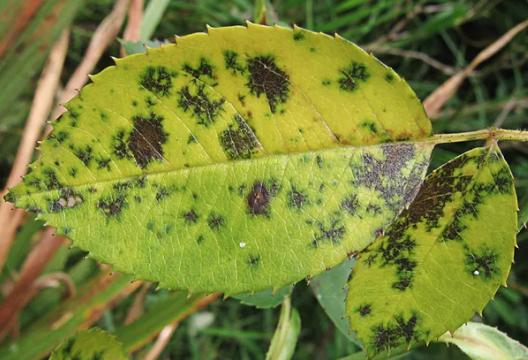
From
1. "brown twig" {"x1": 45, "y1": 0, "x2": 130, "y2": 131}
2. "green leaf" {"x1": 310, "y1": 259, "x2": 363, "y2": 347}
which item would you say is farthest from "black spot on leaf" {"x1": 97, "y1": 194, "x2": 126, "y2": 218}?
"brown twig" {"x1": 45, "y1": 0, "x2": 130, "y2": 131}

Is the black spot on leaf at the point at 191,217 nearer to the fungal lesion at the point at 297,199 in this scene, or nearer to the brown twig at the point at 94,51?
the fungal lesion at the point at 297,199

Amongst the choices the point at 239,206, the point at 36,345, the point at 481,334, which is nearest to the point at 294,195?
the point at 239,206

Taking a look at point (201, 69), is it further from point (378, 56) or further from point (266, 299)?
point (378, 56)

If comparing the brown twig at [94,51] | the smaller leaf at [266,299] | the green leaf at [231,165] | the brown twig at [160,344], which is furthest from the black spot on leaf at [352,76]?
the brown twig at [94,51]

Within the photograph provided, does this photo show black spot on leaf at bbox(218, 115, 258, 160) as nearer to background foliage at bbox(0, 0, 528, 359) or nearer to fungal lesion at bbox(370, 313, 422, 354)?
fungal lesion at bbox(370, 313, 422, 354)

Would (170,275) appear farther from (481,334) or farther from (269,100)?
(481,334)
